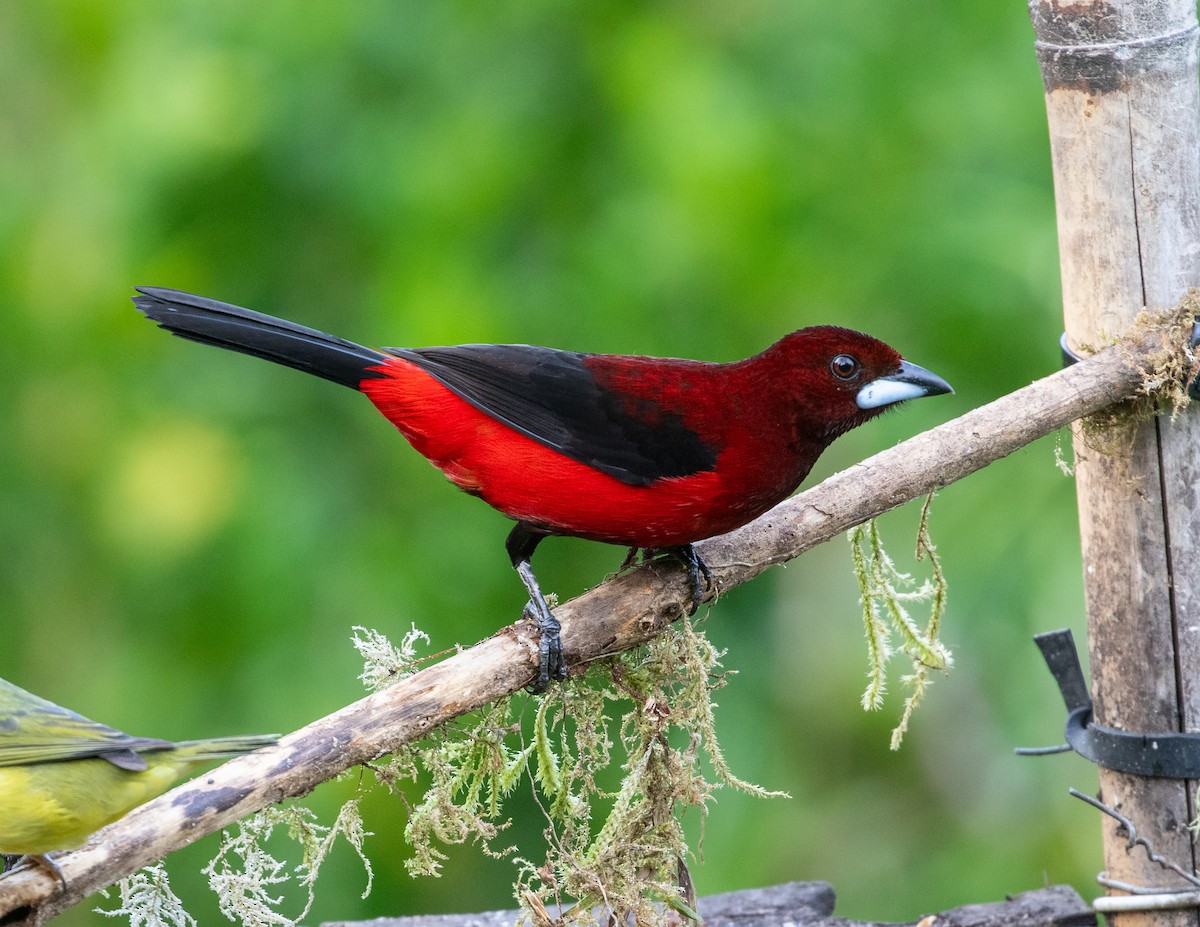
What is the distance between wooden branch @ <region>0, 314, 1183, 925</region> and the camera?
8.29 ft

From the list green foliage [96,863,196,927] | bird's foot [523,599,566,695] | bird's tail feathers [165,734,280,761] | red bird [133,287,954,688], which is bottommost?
green foliage [96,863,196,927]

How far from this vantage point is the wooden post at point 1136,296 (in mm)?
3188

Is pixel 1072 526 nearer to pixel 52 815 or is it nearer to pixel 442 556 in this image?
pixel 442 556

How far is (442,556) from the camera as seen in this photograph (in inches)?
202

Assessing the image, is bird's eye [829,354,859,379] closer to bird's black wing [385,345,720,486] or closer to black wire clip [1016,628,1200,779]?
bird's black wing [385,345,720,486]

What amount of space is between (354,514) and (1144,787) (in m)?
2.83

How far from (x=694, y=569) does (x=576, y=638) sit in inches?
14.7

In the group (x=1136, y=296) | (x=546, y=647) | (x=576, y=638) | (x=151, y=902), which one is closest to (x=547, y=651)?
(x=546, y=647)

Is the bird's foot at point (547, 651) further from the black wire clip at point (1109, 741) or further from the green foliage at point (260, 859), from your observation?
the black wire clip at point (1109, 741)

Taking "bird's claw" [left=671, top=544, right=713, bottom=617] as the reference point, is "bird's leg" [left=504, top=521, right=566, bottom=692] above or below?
below

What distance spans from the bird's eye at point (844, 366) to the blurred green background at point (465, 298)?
1.66m

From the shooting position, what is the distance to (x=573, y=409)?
3.40 meters

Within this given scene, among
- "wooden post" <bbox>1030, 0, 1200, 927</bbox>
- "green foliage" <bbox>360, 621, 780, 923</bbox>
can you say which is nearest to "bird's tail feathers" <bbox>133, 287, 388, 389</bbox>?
"green foliage" <bbox>360, 621, 780, 923</bbox>

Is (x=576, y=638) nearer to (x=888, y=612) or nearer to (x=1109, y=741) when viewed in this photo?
(x=888, y=612)
